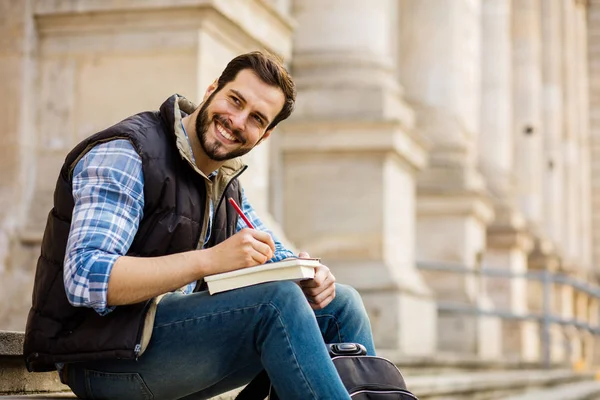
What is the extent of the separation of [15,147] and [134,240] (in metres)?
2.81

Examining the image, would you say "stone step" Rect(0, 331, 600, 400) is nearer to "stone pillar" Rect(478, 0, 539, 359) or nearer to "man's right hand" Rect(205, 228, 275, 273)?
"man's right hand" Rect(205, 228, 275, 273)

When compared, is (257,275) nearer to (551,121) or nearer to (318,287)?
(318,287)

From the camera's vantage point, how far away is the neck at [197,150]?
363cm

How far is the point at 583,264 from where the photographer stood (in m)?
27.5

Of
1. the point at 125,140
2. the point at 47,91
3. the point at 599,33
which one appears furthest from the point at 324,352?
the point at 599,33

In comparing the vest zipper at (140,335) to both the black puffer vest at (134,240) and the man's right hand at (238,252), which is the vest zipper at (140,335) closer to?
the black puffer vest at (134,240)

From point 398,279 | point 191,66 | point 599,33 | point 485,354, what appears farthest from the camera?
point 599,33

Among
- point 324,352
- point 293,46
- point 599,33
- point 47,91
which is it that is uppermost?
point 599,33

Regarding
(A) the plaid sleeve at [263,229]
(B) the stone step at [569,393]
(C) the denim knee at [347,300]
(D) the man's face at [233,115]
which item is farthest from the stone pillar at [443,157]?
(D) the man's face at [233,115]

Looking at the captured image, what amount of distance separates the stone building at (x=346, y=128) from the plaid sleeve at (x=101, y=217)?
102 inches

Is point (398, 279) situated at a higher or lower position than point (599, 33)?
lower

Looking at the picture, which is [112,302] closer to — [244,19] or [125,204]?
[125,204]

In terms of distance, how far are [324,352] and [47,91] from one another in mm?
3293

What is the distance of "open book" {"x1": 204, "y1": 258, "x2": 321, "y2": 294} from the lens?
10.9 feet
